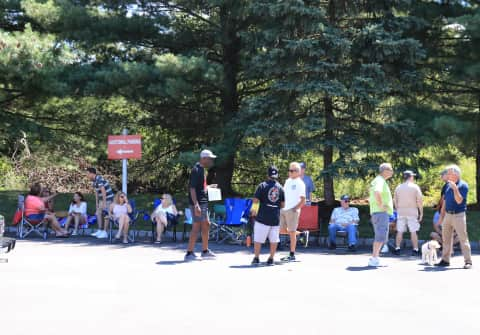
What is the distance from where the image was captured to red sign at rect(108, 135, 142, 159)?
16.5 metres

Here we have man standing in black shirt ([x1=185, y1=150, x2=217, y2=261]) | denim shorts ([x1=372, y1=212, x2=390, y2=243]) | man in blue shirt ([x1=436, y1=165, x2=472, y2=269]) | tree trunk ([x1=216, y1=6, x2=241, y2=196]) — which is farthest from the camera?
tree trunk ([x1=216, y1=6, x2=241, y2=196])

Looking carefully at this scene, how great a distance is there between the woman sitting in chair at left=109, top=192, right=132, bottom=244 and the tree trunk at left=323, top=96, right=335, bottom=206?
5018mm

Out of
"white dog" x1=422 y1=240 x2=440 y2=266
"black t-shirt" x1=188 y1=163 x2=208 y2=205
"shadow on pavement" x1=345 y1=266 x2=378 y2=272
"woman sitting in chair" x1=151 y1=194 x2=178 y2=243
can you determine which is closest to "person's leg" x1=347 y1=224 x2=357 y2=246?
"white dog" x1=422 y1=240 x2=440 y2=266

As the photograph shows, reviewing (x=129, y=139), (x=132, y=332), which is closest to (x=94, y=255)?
(x=129, y=139)

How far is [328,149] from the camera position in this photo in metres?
17.2

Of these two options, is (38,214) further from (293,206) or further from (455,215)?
(455,215)

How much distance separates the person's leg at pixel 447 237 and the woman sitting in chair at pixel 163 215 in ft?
20.2

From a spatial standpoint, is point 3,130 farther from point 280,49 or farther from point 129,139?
point 280,49

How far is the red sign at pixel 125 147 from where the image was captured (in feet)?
54.2

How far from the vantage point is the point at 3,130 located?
20.0m

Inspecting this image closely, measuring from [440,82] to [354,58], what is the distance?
3.55 m

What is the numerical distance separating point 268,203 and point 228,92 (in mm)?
9576

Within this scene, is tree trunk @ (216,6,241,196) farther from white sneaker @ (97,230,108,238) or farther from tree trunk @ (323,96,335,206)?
white sneaker @ (97,230,108,238)

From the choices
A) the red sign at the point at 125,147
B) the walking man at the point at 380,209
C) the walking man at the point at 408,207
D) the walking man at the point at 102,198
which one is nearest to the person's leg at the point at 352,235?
the walking man at the point at 408,207
